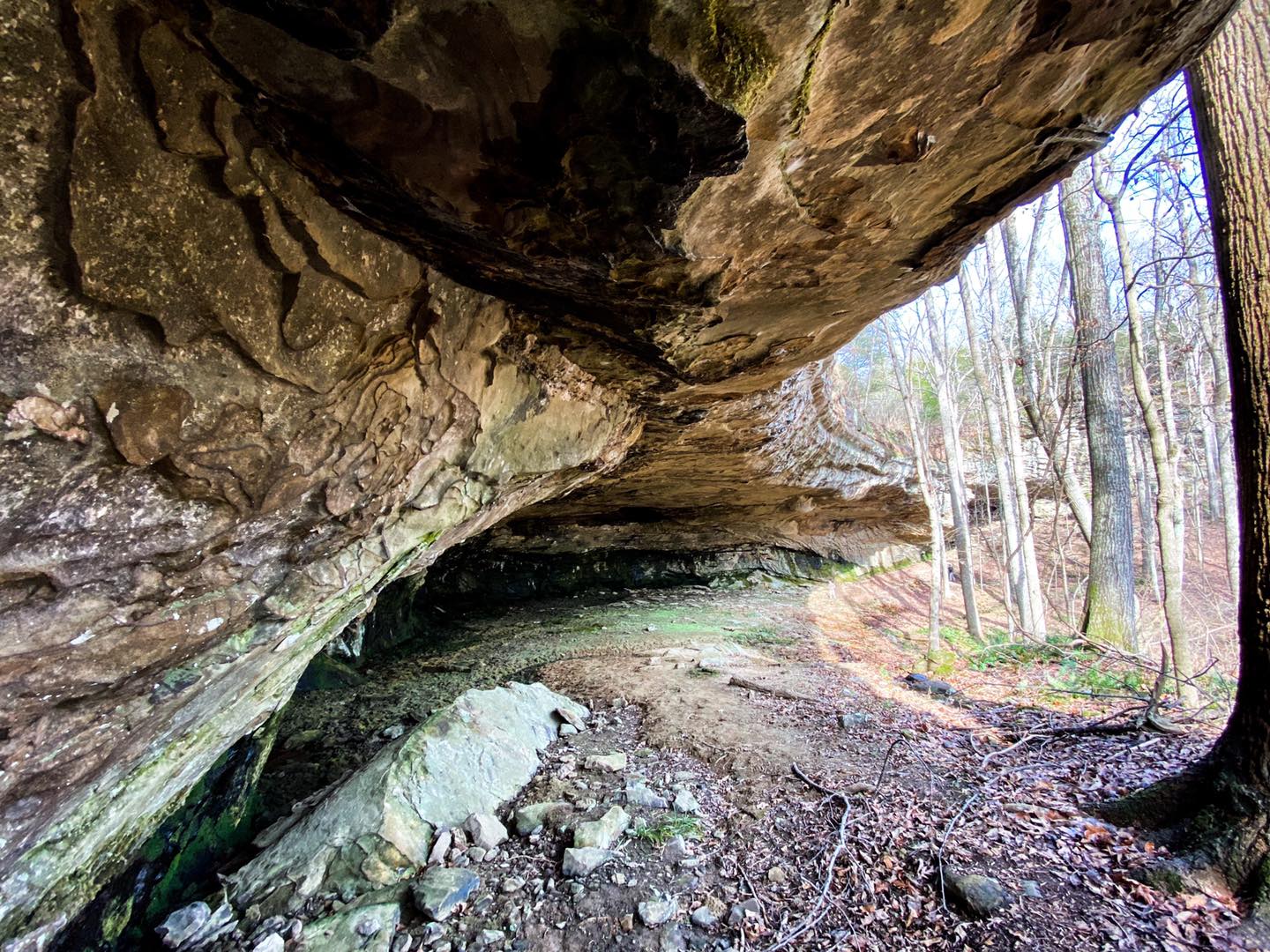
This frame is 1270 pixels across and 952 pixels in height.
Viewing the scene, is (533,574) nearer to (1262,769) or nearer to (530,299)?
(530,299)

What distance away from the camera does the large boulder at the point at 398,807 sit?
2.69m

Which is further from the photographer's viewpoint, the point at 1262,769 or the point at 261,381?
the point at 1262,769

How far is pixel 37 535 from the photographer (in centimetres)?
155

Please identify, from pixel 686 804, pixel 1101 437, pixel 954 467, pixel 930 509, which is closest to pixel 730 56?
pixel 686 804

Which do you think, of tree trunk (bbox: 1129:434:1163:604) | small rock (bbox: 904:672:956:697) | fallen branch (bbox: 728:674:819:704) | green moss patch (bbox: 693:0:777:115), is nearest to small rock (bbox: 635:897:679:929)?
fallen branch (bbox: 728:674:819:704)

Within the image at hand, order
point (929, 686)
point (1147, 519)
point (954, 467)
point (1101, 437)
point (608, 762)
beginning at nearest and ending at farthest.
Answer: point (608, 762) < point (929, 686) < point (1101, 437) < point (954, 467) < point (1147, 519)

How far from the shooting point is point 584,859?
2.71m

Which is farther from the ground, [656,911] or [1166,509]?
[1166,509]

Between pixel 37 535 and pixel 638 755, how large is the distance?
336 centimetres

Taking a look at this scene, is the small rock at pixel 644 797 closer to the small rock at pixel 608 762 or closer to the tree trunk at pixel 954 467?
the small rock at pixel 608 762

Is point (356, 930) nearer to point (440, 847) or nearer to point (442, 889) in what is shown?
point (442, 889)

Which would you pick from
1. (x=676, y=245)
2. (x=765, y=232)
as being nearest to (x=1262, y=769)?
(x=765, y=232)

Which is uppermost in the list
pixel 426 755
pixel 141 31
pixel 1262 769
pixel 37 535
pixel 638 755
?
pixel 141 31

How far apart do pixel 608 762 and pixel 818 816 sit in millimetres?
1352
